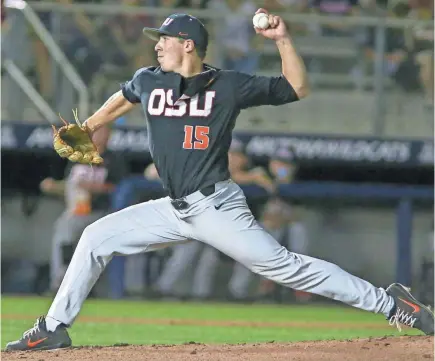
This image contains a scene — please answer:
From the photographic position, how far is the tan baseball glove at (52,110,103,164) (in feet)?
20.1

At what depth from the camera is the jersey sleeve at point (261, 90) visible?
5.84 meters

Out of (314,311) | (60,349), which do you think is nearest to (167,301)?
(314,311)

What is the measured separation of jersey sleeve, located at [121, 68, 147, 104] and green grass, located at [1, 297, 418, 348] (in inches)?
83.5

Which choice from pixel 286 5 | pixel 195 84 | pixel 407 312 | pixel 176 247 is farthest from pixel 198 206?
pixel 286 5

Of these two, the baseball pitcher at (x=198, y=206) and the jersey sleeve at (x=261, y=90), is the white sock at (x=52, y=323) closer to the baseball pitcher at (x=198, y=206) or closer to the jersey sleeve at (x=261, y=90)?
the baseball pitcher at (x=198, y=206)

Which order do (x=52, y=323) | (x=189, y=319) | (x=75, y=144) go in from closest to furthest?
1. (x=52, y=323)
2. (x=75, y=144)
3. (x=189, y=319)

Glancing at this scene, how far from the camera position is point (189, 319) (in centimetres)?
995

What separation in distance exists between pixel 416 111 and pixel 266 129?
1.86 metres

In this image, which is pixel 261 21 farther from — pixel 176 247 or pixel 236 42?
pixel 176 247

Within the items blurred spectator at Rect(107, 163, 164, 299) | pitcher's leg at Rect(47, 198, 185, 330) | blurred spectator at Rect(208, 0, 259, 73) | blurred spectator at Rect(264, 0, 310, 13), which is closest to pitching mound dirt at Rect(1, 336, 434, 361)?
pitcher's leg at Rect(47, 198, 185, 330)

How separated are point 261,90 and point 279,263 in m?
0.97

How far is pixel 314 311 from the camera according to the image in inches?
452

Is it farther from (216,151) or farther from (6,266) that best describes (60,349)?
(6,266)

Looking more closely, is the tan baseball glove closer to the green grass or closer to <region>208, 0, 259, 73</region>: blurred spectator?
the green grass
